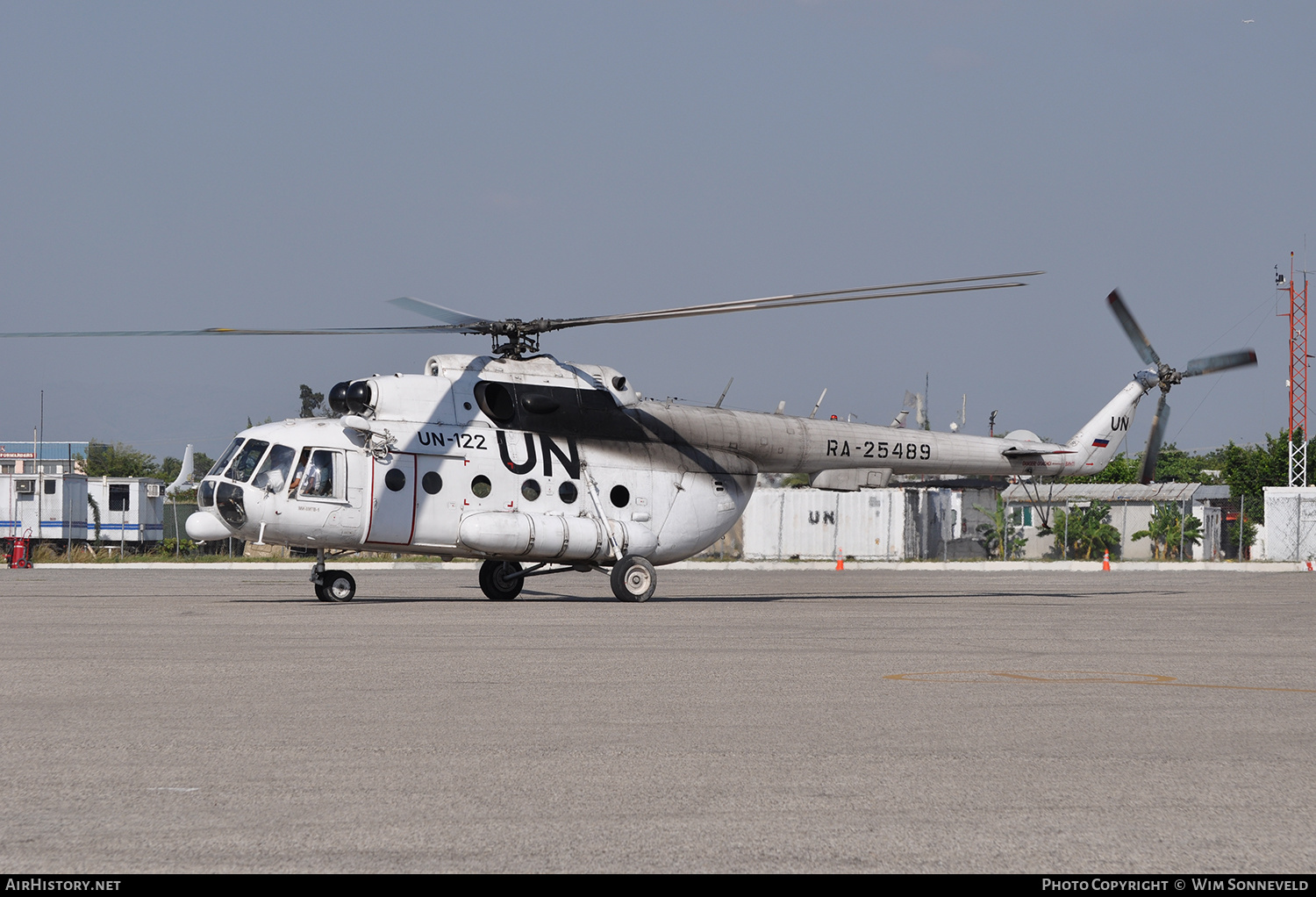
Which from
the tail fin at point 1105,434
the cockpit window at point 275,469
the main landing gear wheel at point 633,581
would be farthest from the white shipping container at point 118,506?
the tail fin at point 1105,434

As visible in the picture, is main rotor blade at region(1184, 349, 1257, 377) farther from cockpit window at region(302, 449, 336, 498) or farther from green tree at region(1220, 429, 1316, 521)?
green tree at region(1220, 429, 1316, 521)

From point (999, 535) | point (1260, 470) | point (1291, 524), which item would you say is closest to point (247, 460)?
point (999, 535)

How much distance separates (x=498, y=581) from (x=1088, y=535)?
36.4m

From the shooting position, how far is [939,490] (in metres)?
53.3

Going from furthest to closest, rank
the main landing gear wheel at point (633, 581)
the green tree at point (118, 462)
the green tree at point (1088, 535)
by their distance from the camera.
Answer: the green tree at point (118, 462) → the green tree at point (1088, 535) → the main landing gear wheel at point (633, 581)

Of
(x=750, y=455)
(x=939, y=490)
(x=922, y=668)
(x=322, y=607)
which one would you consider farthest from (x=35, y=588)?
(x=939, y=490)

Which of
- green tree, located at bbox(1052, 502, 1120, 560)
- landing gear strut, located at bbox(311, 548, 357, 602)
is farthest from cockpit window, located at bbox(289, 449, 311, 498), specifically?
green tree, located at bbox(1052, 502, 1120, 560)

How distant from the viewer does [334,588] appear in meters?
21.5

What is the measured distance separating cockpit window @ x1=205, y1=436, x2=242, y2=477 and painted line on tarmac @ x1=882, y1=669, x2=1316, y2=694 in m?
13.0

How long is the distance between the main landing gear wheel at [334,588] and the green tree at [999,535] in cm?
3633

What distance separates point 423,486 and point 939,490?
35.0m

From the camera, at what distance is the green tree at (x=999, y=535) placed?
5417cm

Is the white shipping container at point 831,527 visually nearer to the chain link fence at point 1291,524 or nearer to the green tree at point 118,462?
the chain link fence at point 1291,524

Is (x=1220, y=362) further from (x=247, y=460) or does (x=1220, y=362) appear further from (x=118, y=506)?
(x=118, y=506)
